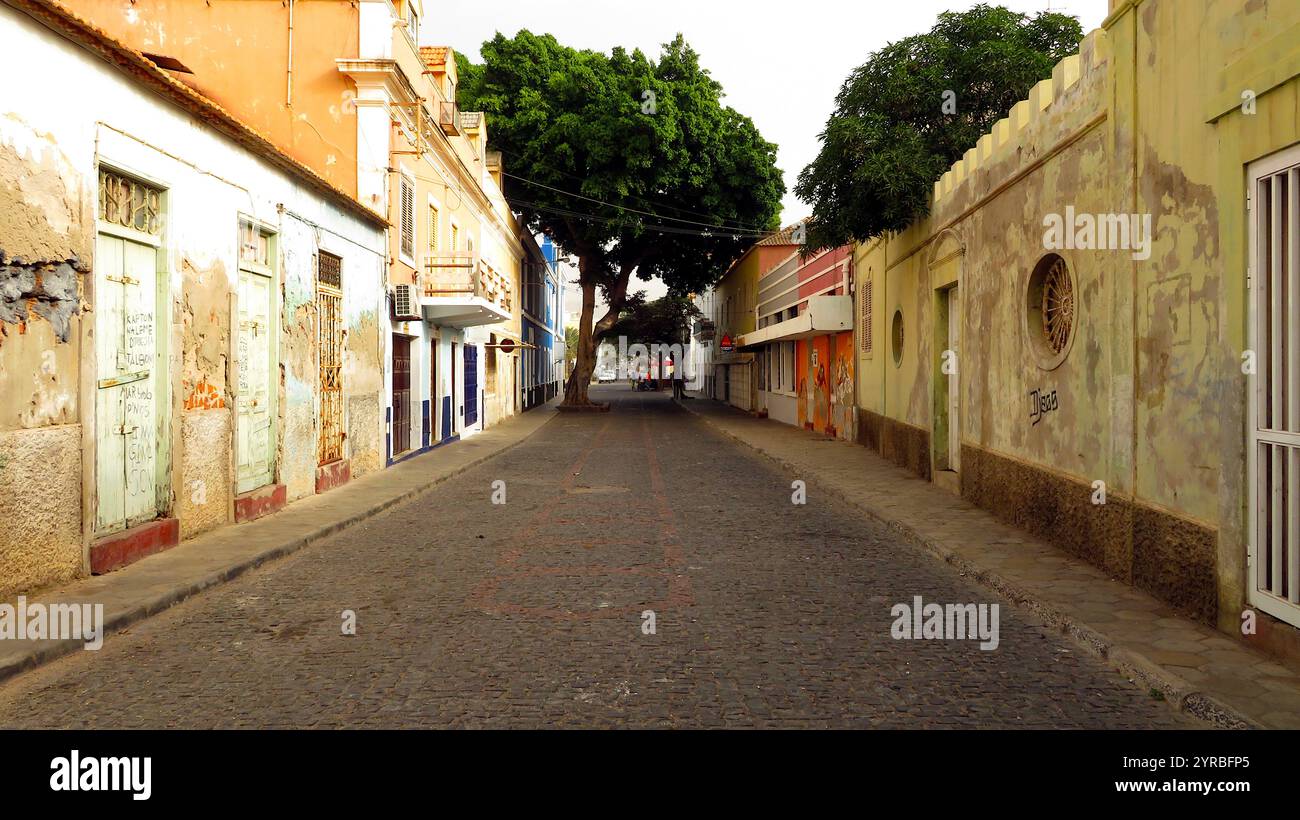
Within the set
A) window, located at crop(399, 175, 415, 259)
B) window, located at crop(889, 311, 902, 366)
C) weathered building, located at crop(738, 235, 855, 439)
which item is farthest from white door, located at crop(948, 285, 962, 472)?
window, located at crop(399, 175, 415, 259)

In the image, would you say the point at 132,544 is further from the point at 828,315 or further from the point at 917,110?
the point at 828,315

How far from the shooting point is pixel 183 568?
7.45 metres

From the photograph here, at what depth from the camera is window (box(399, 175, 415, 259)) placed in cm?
1757

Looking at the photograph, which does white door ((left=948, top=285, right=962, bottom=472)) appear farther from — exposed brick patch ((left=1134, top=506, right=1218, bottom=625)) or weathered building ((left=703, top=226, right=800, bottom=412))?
weathered building ((left=703, top=226, right=800, bottom=412))

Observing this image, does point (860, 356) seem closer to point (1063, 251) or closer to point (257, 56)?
point (1063, 251)

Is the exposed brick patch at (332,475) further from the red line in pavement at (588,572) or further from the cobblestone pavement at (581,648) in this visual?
the red line in pavement at (588,572)

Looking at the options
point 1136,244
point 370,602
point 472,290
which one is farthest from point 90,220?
point 472,290

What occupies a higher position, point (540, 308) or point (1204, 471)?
point (540, 308)

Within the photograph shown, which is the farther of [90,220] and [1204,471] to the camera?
[90,220]

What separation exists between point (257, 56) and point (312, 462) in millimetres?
8171

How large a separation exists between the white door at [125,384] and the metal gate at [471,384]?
16.2m

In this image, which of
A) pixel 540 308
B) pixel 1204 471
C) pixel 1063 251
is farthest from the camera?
pixel 540 308

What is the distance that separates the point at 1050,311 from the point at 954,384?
3778 mm
